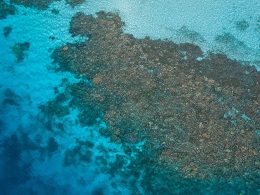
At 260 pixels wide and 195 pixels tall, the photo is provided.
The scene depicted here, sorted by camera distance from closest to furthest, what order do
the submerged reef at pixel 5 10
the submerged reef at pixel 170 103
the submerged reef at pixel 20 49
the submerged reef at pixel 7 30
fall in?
1. the submerged reef at pixel 170 103
2. the submerged reef at pixel 20 49
3. the submerged reef at pixel 7 30
4. the submerged reef at pixel 5 10

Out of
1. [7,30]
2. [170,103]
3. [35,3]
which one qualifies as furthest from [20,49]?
[170,103]

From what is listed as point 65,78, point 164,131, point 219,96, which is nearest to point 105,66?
point 65,78

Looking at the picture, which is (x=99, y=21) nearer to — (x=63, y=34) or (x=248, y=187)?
(x=63, y=34)

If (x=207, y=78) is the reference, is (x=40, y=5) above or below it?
above

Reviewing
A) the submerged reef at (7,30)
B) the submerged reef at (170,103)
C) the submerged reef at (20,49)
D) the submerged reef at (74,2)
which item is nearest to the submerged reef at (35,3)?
the submerged reef at (74,2)

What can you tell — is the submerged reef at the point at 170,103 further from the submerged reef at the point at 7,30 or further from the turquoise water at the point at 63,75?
the submerged reef at the point at 7,30

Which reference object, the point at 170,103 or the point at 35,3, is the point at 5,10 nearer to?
the point at 35,3

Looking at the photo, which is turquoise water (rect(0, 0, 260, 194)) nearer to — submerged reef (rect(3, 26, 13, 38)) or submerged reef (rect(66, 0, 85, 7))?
submerged reef (rect(3, 26, 13, 38))
